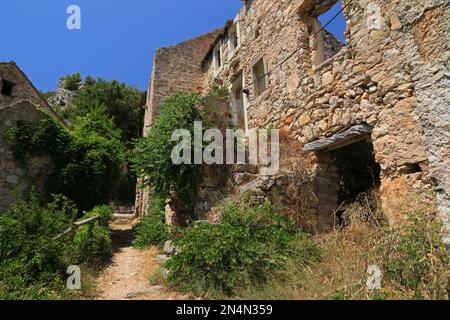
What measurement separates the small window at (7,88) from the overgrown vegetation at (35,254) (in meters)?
10.9

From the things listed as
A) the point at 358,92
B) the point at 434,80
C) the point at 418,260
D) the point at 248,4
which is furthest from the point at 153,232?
the point at 248,4

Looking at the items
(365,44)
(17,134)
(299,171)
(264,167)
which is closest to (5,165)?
(17,134)

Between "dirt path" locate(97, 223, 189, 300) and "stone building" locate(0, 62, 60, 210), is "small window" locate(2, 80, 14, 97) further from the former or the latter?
"dirt path" locate(97, 223, 189, 300)

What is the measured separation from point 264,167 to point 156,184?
2.60m

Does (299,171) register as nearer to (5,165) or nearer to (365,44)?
(365,44)

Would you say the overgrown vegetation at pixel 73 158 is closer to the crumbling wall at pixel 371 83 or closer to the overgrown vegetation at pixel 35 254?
the overgrown vegetation at pixel 35 254

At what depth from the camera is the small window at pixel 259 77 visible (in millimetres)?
9125

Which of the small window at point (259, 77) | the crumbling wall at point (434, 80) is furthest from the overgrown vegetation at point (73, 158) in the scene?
the crumbling wall at point (434, 80)

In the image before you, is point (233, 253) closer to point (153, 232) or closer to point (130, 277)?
point (130, 277)

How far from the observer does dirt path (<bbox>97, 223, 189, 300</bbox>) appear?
4199 millimetres

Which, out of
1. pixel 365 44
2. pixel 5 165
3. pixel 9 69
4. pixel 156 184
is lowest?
pixel 156 184

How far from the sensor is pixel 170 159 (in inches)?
269

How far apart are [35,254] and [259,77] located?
24.5 feet
